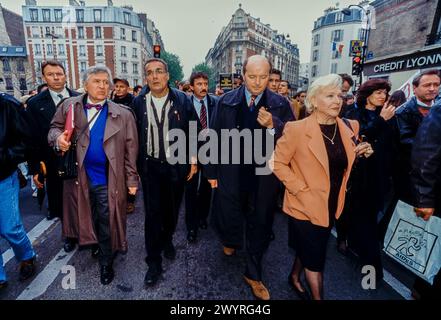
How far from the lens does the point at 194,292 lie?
8.65 feet

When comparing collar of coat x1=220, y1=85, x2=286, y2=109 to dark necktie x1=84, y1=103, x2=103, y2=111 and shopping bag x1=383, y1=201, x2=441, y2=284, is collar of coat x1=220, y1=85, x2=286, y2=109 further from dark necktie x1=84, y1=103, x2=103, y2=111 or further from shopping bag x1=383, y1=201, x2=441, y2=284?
shopping bag x1=383, y1=201, x2=441, y2=284

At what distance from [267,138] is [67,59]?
56.4m

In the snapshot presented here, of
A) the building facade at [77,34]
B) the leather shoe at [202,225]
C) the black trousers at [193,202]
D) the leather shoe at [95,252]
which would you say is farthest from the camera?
the building facade at [77,34]

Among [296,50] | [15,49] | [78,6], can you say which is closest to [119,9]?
[78,6]

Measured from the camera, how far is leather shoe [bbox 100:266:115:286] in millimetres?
2759

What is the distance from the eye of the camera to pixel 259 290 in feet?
8.46

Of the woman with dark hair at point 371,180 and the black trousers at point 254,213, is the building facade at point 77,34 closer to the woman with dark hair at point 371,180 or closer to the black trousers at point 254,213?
the black trousers at point 254,213

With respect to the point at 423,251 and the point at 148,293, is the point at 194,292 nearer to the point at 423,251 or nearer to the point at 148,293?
the point at 148,293

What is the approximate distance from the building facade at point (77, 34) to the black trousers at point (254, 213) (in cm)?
4907

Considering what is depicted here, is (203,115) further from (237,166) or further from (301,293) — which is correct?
(301,293)

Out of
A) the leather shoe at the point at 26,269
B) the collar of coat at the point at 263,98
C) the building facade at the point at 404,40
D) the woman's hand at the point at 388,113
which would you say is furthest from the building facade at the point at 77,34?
the woman's hand at the point at 388,113

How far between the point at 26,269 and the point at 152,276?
148cm

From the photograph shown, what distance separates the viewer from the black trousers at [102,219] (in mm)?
2770

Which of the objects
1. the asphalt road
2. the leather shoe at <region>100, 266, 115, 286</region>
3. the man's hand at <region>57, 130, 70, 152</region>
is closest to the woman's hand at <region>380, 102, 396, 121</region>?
the asphalt road
